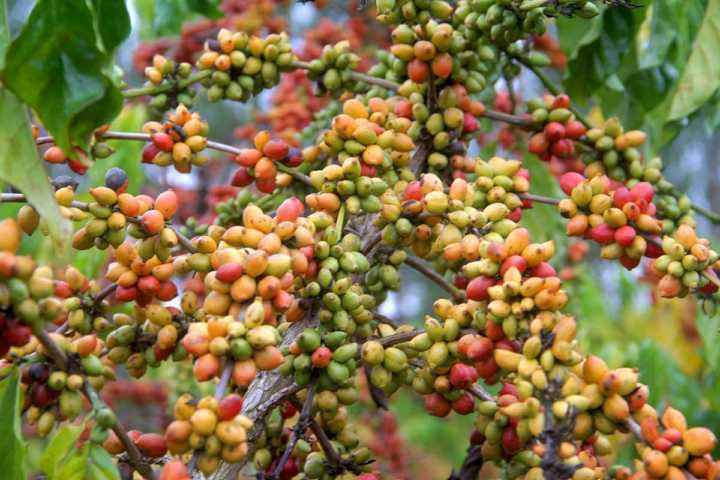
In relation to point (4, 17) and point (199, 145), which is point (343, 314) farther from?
point (4, 17)

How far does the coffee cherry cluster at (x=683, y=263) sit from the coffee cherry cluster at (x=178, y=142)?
109 centimetres

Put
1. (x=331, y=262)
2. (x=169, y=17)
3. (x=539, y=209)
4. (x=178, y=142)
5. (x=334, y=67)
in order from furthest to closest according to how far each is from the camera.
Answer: (x=169, y=17) < (x=539, y=209) < (x=334, y=67) < (x=178, y=142) < (x=331, y=262)

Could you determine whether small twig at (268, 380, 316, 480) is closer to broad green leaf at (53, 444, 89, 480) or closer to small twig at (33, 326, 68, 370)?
broad green leaf at (53, 444, 89, 480)

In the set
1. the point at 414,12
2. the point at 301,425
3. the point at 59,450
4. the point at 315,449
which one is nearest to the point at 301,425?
the point at 301,425

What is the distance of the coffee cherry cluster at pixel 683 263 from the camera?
2.00 meters

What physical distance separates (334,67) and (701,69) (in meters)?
1.10

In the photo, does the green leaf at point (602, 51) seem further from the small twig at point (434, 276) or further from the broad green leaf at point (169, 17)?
the broad green leaf at point (169, 17)

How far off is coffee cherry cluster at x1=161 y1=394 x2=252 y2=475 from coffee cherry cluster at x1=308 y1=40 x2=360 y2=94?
121 centimetres

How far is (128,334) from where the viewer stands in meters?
2.00

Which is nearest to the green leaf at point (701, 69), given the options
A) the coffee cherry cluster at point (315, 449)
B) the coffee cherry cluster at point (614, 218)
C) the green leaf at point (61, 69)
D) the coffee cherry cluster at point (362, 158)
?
the coffee cherry cluster at point (614, 218)

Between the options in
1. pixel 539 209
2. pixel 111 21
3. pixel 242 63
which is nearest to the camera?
pixel 111 21

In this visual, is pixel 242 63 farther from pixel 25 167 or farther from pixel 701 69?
pixel 701 69

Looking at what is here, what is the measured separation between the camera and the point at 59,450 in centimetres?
188

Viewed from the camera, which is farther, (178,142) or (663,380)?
(663,380)
